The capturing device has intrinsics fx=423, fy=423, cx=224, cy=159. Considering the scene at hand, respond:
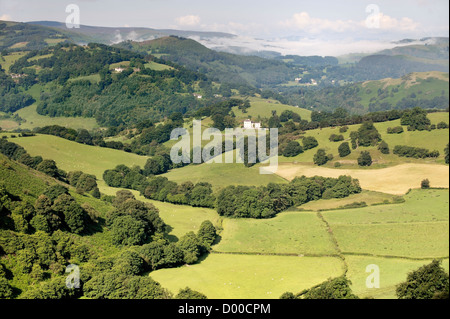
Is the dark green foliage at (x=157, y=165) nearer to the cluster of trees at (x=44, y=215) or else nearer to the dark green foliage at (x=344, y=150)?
the dark green foliage at (x=344, y=150)

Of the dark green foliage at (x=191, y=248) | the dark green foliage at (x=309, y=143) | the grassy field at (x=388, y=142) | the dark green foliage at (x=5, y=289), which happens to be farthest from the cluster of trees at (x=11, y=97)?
the dark green foliage at (x=5, y=289)

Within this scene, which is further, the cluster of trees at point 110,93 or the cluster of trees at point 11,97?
the cluster of trees at point 11,97

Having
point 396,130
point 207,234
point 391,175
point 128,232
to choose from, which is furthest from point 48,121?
point 391,175

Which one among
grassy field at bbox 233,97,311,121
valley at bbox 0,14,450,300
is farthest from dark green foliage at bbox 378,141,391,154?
grassy field at bbox 233,97,311,121

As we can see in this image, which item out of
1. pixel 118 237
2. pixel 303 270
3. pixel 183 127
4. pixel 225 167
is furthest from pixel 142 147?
pixel 303 270

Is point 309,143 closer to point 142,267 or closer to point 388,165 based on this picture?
point 388,165
